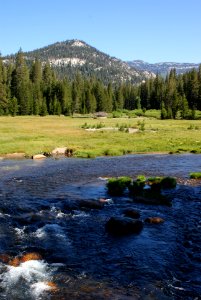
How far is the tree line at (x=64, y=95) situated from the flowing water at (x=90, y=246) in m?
96.1

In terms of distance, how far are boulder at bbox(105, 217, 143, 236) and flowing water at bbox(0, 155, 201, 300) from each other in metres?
0.44

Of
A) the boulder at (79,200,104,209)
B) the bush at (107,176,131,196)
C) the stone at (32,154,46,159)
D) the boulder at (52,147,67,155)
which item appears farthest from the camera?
the boulder at (52,147,67,155)

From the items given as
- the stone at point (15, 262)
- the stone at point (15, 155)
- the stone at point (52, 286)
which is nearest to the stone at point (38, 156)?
the stone at point (15, 155)

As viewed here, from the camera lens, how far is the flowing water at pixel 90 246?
15656mm

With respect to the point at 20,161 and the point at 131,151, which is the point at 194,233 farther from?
the point at 131,151

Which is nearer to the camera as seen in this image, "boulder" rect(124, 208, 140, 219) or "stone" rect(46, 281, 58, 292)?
"stone" rect(46, 281, 58, 292)

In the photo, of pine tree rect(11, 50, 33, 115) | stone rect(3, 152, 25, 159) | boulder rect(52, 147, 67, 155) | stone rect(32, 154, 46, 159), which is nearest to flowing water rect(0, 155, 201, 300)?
stone rect(32, 154, 46, 159)

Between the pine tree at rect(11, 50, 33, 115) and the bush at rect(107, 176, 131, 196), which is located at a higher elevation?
the pine tree at rect(11, 50, 33, 115)

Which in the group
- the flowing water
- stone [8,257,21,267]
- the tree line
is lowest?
the flowing water

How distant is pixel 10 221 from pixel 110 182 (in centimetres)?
1154

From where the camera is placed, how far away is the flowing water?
1566cm

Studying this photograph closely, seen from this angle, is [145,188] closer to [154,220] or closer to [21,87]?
[154,220]

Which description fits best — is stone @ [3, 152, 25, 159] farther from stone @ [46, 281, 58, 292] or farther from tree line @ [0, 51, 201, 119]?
tree line @ [0, 51, 201, 119]

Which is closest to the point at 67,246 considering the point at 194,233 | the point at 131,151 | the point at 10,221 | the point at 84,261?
the point at 84,261
